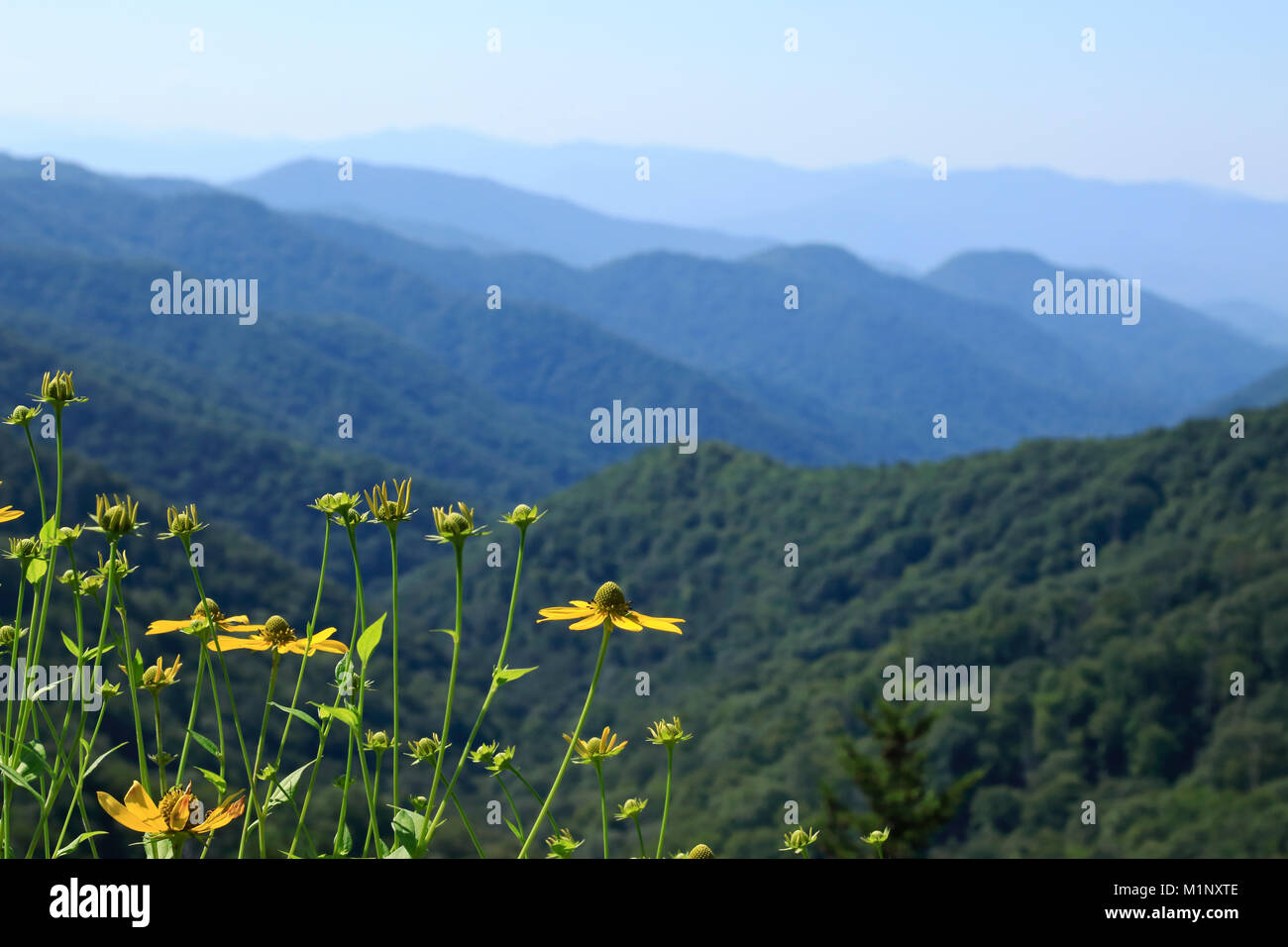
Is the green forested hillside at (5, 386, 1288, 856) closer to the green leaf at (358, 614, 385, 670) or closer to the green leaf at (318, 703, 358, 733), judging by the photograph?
the green leaf at (358, 614, 385, 670)

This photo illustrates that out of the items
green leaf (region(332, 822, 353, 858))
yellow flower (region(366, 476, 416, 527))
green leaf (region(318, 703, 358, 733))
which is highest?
yellow flower (region(366, 476, 416, 527))

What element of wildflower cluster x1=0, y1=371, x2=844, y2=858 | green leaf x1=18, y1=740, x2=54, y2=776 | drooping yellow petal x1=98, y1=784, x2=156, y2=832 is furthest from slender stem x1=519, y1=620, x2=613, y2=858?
green leaf x1=18, y1=740, x2=54, y2=776

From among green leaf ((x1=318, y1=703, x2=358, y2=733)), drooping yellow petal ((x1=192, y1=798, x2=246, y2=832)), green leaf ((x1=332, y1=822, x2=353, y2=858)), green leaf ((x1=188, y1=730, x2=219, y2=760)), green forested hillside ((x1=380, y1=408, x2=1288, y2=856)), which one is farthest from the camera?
green forested hillside ((x1=380, y1=408, x2=1288, y2=856))

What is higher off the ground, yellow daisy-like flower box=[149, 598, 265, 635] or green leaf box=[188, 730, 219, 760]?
yellow daisy-like flower box=[149, 598, 265, 635]

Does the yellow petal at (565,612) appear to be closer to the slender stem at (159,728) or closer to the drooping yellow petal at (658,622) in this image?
the drooping yellow petal at (658,622)
